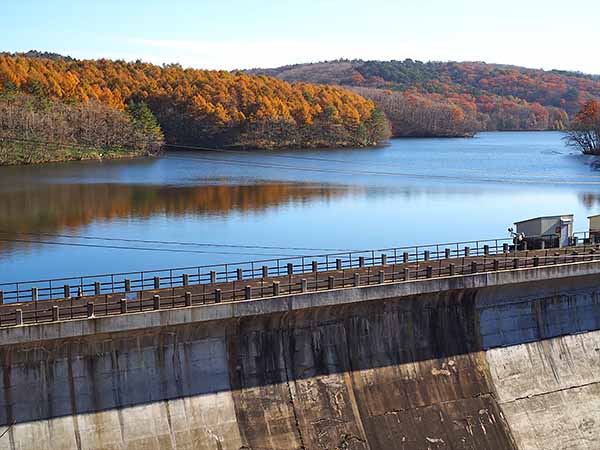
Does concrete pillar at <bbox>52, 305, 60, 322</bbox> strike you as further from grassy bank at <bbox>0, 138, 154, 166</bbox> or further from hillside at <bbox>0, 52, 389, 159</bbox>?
hillside at <bbox>0, 52, 389, 159</bbox>

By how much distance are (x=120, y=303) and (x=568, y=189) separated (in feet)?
192

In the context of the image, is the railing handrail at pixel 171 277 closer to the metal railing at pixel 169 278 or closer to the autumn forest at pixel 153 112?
the metal railing at pixel 169 278

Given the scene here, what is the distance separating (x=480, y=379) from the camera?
1061 inches

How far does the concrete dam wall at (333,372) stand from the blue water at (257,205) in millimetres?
17911

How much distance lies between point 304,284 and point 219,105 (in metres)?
101

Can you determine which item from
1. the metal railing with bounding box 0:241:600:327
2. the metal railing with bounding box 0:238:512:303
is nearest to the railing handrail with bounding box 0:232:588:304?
the metal railing with bounding box 0:238:512:303

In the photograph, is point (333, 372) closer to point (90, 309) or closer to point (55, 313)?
point (90, 309)

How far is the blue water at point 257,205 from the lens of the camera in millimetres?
45809

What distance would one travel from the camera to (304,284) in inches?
976

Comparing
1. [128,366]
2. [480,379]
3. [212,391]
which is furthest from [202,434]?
[480,379]

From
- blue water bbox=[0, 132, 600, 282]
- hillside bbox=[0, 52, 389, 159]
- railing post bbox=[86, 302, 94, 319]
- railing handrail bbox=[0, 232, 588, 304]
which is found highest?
hillside bbox=[0, 52, 389, 159]

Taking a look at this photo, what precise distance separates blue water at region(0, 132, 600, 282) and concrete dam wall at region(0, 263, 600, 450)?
17911mm

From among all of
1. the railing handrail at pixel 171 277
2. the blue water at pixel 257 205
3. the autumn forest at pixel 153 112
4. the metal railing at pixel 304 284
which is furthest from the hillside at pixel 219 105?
the metal railing at pixel 304 284

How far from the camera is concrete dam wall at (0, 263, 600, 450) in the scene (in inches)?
848
